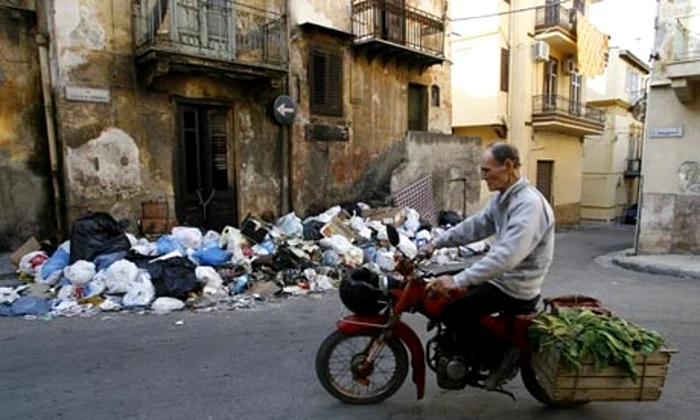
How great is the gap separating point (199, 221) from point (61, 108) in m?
3.29

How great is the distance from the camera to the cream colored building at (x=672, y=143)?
33.8 ft

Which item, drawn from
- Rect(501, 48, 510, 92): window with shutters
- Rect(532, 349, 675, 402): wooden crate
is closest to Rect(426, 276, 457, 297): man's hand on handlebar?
Rect(532, 349, 675, 402): wooden crate

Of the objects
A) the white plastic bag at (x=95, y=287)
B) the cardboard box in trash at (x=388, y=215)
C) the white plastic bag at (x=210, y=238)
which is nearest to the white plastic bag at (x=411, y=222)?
the cardboard box in trash at (x=388, y=215)

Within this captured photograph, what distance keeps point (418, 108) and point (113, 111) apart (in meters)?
8.99

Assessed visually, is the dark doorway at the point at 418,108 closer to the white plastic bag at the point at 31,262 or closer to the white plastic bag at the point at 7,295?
the white plastic bag at the point at 31,262

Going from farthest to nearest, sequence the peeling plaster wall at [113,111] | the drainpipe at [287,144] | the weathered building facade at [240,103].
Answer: the drainpipe at [287,144] → the weathered building facade at [240,103] → the peeling plaster wall at [113,111]

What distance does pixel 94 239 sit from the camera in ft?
22.8

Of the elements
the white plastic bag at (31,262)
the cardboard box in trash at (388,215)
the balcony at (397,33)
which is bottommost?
the white plastic bag at (31,262)

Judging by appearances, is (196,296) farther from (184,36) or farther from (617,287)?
(617,287)

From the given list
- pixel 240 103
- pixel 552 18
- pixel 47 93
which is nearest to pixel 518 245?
pixel 47 93

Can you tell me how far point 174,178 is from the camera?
9367mm

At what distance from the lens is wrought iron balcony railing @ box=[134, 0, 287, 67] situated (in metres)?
8.35

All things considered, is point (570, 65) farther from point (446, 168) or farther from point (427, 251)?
point (427, 251)

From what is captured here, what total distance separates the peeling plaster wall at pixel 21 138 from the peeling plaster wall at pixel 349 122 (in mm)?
5111
